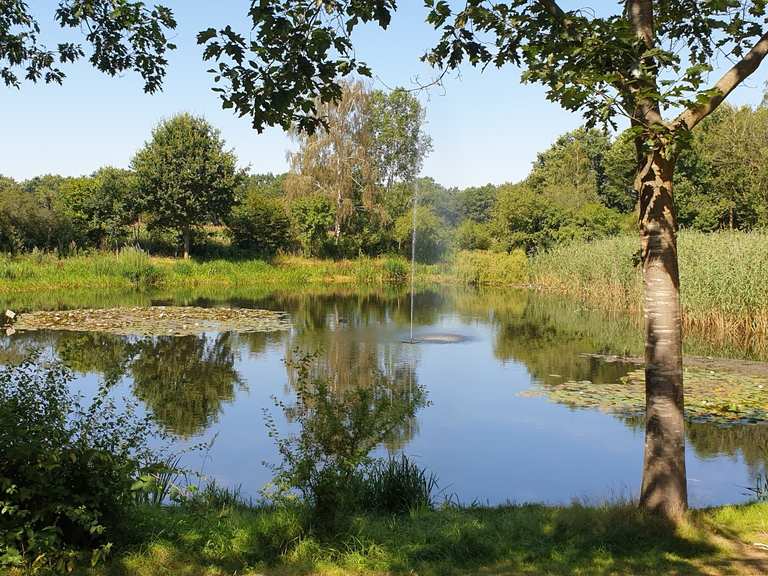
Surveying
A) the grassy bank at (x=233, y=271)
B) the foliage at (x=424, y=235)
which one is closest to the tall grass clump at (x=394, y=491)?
the grassy bank at (x=233, y=271)

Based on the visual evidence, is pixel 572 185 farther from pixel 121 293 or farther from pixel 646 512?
pixel 646 512

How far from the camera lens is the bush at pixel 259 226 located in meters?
44.1

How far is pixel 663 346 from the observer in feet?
17.0

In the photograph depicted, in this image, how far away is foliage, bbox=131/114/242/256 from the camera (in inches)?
1502

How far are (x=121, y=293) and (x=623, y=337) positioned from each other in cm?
2200

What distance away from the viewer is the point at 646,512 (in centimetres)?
527

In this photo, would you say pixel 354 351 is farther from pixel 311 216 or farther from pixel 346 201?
pixel 346 201

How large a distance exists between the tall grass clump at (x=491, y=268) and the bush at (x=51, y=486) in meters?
38.9

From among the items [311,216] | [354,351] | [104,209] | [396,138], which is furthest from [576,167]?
[354,351]

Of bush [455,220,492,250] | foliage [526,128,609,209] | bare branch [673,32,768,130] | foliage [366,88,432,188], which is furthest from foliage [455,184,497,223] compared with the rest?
bare branch [673,32,768,130]

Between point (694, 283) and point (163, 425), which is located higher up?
point (694, 283)

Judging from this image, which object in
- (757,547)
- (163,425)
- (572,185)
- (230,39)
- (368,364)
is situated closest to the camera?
(230,39)

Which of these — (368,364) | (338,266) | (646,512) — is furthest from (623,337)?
(338,266)

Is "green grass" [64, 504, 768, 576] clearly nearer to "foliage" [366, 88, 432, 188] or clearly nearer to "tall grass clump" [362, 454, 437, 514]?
"tall grass clump" [362, 454, 437, 514]
